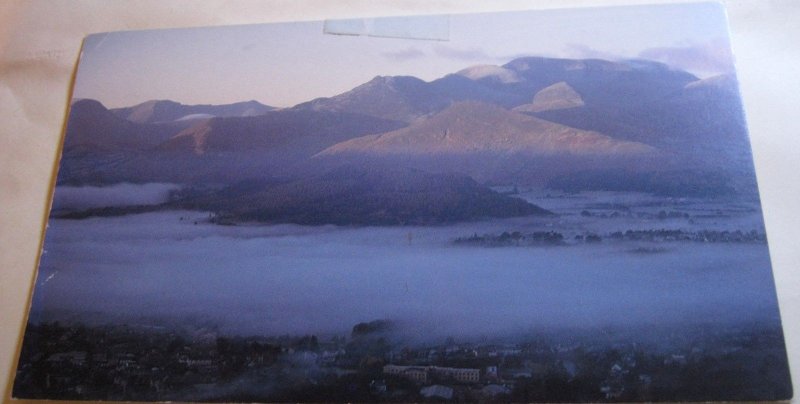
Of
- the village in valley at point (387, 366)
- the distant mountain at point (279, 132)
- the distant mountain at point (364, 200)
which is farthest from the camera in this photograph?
the distant mountain at point (279, 132)

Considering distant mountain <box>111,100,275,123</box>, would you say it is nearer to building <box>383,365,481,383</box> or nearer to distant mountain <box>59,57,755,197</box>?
distant mountain <box>59,57,755,197</box>

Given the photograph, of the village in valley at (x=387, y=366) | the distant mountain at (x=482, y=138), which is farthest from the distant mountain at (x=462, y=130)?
the village in valley at (x=387, y=366)

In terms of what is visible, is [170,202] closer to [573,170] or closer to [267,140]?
[267,140]

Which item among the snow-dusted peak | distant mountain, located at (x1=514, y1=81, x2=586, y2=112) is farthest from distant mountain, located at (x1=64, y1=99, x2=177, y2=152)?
distant mountain, located at (x1=514, y1=81, x2=586, y2=112)

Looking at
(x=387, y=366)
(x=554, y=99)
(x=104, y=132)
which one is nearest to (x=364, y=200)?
(x=387, y=366)

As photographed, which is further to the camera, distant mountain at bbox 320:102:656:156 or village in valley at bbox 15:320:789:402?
distant mountain at bbox 320:102:656:156

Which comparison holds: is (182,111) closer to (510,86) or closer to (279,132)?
(279,132)

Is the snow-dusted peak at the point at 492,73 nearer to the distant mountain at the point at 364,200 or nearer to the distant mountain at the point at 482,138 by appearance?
the distant mountain at the point at 482,138
